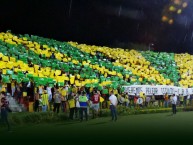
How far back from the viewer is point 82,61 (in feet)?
→ 138

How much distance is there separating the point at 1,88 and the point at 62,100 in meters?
4.57

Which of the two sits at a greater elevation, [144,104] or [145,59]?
[145,59]

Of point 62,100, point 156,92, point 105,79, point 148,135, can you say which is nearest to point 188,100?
point 156,92

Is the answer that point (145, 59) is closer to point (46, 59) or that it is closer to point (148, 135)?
point (46, 59)

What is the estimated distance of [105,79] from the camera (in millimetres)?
37656

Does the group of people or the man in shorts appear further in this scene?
the man in shorts

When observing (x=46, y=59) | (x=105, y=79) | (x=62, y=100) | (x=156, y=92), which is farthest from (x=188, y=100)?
(x=62, y=100)

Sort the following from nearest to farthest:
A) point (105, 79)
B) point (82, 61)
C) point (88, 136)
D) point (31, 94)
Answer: point (88, 136) < point (31, 94) < point (105, 79) < point (82, 61)

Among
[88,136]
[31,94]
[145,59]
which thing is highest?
[145,59]

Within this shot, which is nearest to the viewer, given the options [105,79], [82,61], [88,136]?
[88,136]

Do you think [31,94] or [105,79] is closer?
[31,94]

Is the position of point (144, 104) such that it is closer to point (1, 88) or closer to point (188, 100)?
point (188, 100)

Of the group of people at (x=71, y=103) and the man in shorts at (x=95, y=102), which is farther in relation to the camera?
the man in shorts at (x=95, y=102)

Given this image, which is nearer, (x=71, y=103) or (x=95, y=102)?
(x=71, y=103)
